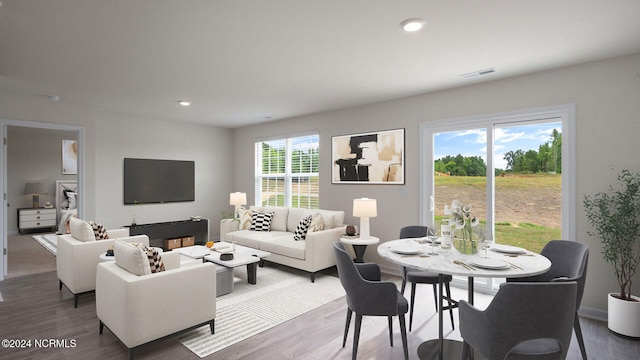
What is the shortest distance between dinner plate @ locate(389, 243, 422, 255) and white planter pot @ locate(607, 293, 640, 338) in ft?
6.30

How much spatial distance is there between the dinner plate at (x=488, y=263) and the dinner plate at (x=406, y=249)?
40 cm

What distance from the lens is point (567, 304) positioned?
1651mm

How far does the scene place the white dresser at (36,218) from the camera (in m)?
8.02

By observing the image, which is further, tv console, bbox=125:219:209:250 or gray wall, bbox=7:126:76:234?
gray wall, bbox=7:126:76:234

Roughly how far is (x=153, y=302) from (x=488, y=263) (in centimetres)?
245

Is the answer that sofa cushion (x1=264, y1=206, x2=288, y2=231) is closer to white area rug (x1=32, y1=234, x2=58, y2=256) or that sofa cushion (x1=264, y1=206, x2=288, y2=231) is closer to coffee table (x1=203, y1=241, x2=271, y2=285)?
coffee table (x1=203, y1=241, x2=271, y2=285)

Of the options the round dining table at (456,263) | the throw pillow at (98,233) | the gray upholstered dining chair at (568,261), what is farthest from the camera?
the throw pillow at (98,233)

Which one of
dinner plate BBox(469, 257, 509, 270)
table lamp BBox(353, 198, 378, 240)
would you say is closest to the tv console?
table lamp BBox(353, 198, 378, 240)

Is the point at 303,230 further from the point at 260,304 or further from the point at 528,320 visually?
the point at 528,320

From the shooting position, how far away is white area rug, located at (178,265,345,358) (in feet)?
9.23

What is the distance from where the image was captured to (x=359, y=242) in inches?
171

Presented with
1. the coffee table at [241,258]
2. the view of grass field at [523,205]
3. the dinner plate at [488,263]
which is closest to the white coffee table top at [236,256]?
the coffee table at [241,258]

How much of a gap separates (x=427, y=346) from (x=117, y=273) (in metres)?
2.57

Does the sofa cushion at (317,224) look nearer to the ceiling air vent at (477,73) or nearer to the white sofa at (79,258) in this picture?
the white sofa at (79,258)
